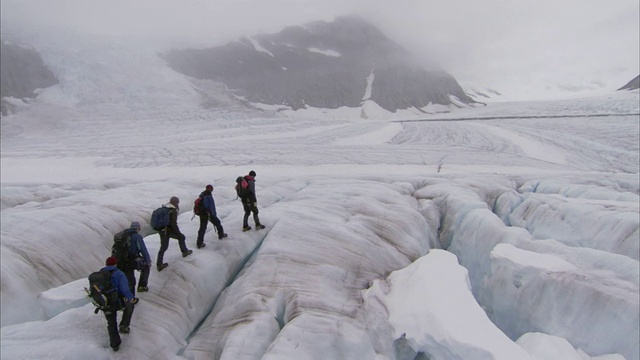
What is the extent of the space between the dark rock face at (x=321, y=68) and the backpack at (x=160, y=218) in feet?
191

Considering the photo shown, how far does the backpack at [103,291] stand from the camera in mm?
5625

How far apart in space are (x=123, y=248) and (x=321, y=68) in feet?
257

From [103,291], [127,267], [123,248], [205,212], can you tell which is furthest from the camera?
[205,212]

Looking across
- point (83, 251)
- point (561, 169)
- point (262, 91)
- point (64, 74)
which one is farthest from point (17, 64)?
point (561, 169)

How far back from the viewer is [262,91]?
68.1m

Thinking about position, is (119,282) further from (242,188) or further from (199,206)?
(242,188)

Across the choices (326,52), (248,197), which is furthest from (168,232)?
(326,52)

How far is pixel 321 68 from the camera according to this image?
264 feet

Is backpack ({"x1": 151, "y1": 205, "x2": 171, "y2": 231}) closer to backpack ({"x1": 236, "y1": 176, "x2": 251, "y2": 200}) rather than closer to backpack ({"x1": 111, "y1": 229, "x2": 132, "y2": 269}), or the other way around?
backpack ({"x1": 111, "y1": 229, "x2": 132, "y2": 269})

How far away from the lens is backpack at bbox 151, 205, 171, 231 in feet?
24.7

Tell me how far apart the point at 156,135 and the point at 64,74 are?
28110mm

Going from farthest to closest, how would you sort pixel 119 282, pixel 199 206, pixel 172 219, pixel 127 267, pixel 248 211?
pixel 248 211 → pixel 199 206 → pixel 172 219 → pixel 127 267 → pixel 119 282

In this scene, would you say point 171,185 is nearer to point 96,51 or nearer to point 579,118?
point 579,118

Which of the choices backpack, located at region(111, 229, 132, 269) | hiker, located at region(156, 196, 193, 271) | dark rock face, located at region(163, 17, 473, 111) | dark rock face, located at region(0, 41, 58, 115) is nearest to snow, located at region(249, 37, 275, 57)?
dark rock face, located at region(163, 17, 473, 111)
